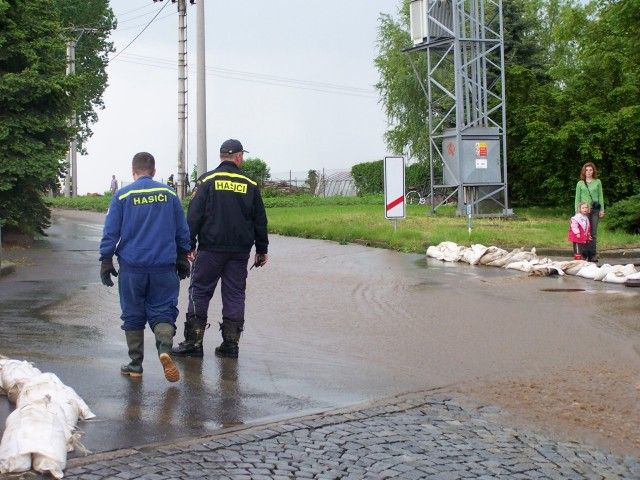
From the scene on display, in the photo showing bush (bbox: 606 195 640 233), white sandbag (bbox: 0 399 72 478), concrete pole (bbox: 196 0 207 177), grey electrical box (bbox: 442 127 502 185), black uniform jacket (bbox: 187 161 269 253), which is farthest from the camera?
grey electrical box (bbox: 442 127 502 185)

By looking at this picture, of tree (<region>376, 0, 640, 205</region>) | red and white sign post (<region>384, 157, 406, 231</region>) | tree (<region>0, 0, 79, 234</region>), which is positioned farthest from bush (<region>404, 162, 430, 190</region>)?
tree (<region>0, 0, 79, 234</region>)

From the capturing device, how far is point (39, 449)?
567 centimetres

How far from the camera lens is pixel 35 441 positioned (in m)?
5.75

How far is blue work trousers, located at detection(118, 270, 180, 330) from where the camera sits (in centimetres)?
832

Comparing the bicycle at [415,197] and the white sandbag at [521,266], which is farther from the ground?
the bicycle at [415,197]

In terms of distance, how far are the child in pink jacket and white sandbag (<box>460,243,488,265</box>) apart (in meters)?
1.47

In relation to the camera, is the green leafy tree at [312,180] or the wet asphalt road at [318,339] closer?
the wet asphalt road at [318,339]

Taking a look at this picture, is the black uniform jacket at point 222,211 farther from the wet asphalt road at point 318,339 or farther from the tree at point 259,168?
the tree at point 259,168

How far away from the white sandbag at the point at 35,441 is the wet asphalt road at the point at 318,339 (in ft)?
0.98

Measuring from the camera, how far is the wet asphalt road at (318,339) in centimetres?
751

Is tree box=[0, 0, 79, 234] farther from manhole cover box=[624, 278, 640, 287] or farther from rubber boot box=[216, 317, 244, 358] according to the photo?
rubber boot box=[216, 317, 244, 358]

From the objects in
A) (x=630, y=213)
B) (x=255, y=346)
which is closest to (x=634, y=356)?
(x=255, y=346)

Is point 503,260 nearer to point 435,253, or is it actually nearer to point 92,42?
point 435,253

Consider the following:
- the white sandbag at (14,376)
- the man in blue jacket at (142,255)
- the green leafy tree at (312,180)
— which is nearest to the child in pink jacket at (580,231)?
the man in blue jacket at (142,255)
